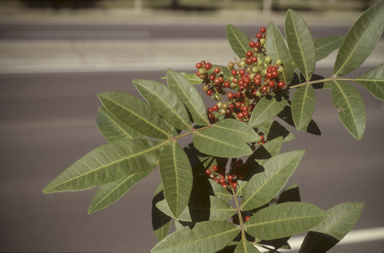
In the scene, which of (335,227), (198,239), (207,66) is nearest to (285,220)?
(198,239)

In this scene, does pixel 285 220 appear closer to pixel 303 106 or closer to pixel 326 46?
pixel 303 106

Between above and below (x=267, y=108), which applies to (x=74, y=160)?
above

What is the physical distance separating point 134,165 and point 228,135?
243 mm

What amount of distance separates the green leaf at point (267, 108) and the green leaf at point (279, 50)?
0.17ft

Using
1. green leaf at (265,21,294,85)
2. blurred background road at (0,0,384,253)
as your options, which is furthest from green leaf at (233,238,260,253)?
blurred background road at (0,0,384,253)

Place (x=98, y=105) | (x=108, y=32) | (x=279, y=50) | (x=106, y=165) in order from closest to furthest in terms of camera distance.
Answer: (x=106, y=165) < (x=279, y=50) < (x=98, y=105) < (x=108, y=32)

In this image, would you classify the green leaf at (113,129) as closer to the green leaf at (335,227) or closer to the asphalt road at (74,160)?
the green leaf at (335,227)

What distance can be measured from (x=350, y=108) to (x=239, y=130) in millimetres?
324

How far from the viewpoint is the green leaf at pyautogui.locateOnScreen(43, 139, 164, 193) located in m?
0.59

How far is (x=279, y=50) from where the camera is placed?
0.85 m

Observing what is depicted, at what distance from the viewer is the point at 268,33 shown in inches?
33.8

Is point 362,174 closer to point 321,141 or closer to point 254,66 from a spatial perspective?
point 321,141

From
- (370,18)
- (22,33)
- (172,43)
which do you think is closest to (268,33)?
(370,18)

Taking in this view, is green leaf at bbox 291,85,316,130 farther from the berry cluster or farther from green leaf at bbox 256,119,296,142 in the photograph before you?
green leaf at bbox 256,119,296,142
